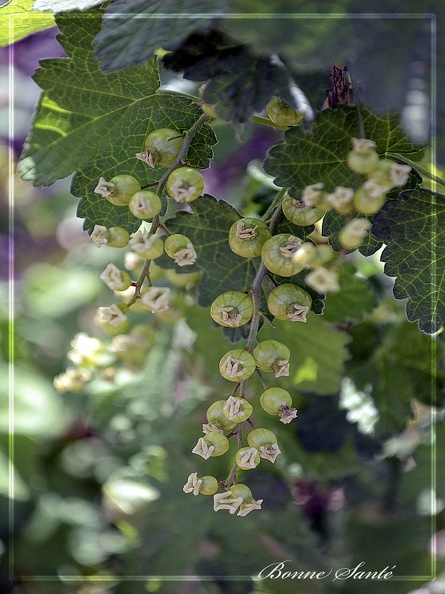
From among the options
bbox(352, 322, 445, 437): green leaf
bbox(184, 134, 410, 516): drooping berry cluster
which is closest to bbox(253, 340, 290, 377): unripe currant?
bbox(184, 134, 410, 516): drooping berry cluster

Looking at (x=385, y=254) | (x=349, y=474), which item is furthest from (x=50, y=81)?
(x=349, y=474)

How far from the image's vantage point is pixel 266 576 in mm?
865

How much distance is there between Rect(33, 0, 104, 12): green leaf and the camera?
514 mm

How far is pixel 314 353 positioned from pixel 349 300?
2.6 inches

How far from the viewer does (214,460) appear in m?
0.81

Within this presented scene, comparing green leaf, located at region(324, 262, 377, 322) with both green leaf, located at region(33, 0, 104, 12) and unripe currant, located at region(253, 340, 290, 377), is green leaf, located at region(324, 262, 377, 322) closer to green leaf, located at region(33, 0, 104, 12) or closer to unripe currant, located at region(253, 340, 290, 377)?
unripe currant, located at region(253, 340, 290, 377)

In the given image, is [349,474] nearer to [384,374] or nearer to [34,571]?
[384,374]

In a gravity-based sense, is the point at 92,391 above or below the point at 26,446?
above

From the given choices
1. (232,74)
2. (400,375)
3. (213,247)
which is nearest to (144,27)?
(232,74)

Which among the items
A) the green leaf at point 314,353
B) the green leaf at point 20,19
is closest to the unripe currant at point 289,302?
the green leaf at point 314,353

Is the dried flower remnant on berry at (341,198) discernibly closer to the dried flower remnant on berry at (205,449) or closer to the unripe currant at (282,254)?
the unripe currant at (282,254)

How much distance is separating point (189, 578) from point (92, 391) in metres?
0.28

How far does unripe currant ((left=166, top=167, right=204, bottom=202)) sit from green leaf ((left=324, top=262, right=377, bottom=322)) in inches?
11.0

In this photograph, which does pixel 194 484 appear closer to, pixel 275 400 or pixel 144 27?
pixel 275 400
